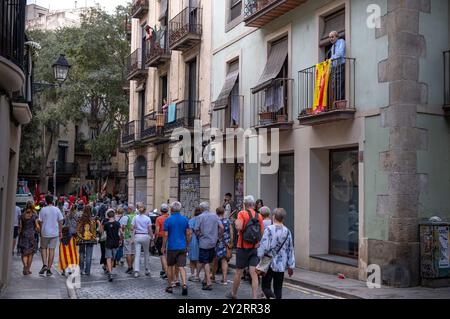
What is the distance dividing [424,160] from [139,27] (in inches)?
773

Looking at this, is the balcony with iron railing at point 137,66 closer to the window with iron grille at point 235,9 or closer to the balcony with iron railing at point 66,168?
the window with iron grille at point 235,9

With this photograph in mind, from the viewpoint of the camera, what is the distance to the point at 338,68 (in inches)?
486

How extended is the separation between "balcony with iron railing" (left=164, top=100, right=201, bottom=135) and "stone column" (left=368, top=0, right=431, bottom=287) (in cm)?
1020

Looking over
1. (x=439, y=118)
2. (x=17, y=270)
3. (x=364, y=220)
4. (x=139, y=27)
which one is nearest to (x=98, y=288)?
(x=17, y=270)

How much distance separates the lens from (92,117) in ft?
123

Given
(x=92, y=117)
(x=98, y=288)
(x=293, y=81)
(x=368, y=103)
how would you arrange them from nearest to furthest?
1. (x=98, y=288)
2. (x=368, y=103)
3. (x=293, y=81)
4. (x=92, y=117)

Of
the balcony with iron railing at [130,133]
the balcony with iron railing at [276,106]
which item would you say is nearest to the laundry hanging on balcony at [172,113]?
the balcony with iron railing at [130,133]

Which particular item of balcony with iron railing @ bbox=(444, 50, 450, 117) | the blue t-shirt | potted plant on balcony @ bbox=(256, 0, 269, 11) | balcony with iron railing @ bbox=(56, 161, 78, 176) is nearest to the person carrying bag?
the blue t-shirt

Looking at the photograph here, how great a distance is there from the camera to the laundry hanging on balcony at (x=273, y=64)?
48.8 feet

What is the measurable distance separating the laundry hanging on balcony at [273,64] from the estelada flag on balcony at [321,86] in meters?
2.05

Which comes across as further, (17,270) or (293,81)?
(293,81)

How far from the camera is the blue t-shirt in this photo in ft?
34.3
